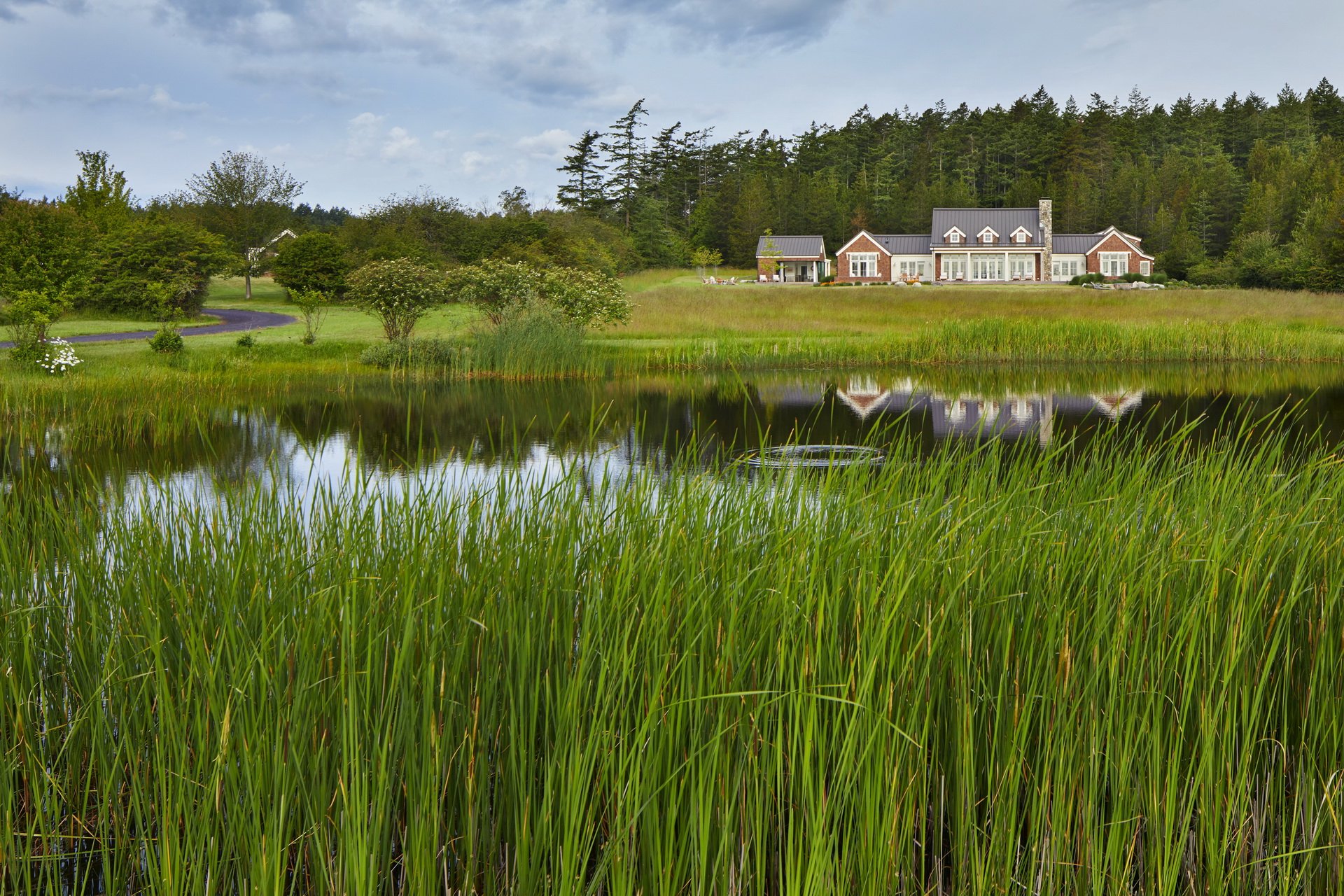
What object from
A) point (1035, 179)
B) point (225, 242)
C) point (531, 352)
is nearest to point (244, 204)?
point (225, 242)

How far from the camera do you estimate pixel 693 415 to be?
46.5ft

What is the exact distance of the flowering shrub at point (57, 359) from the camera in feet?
50.7

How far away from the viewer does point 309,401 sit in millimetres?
16234

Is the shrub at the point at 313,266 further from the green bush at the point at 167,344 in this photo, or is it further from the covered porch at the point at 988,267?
the covered porch at the point at 988,267

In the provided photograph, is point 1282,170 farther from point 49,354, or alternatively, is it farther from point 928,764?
point 928,764

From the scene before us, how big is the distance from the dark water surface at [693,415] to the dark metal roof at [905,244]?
44.8 meters

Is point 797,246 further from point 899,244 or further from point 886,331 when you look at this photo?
point 886,331

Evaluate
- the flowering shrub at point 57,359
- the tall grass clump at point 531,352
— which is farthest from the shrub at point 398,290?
the flowering shrub at point 57,359

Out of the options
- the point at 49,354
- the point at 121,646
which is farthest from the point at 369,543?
the point at 49,354

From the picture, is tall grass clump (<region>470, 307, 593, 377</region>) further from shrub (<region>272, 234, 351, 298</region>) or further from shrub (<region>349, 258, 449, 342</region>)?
shrub (<region>272, 234, 351, 298</region>)

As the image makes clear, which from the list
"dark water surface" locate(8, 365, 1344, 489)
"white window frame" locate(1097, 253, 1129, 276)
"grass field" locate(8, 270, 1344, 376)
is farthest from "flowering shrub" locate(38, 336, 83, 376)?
"white window frame" locate(1097, 253, 1129, 276)

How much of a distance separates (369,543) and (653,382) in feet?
48.1

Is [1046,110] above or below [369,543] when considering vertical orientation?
above

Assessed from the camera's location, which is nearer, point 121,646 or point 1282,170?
point 121,646
